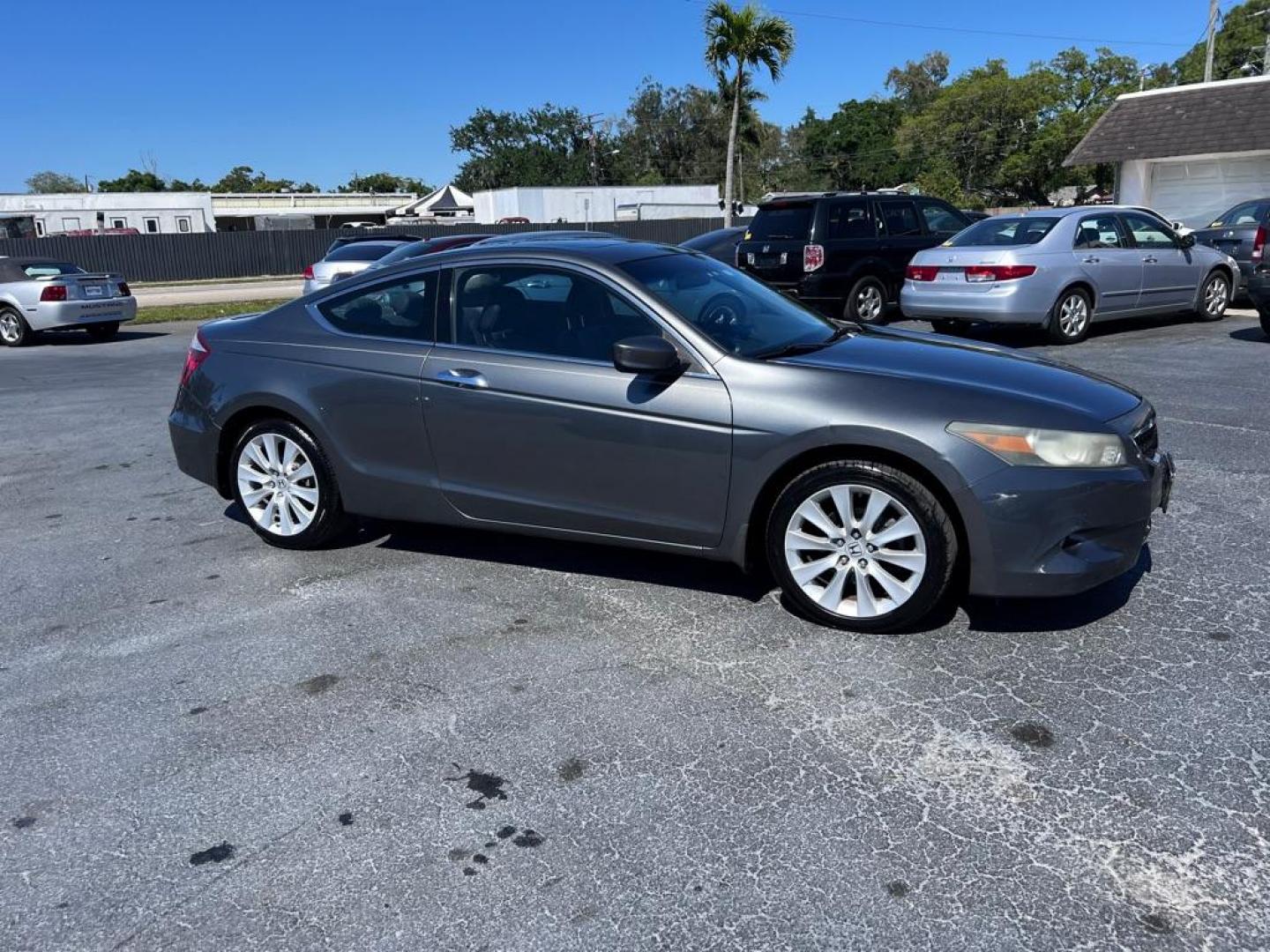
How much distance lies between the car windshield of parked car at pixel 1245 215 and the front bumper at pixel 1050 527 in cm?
1369

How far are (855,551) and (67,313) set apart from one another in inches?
645

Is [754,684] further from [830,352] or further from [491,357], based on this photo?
[491,357]

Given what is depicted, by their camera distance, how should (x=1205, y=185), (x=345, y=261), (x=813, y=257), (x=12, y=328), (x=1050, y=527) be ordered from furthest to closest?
(x=1205, y=185)
(x=12, y=328)
(x=345, y=261)
(x=813, y=257)
(x=1050, y=527)

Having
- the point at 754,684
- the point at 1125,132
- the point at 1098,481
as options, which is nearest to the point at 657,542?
the point at 754,684

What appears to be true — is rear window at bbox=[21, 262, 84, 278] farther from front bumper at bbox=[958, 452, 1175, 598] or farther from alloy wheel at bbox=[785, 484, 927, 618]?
front bumper at bbox=[958, 452, 1175, 598]

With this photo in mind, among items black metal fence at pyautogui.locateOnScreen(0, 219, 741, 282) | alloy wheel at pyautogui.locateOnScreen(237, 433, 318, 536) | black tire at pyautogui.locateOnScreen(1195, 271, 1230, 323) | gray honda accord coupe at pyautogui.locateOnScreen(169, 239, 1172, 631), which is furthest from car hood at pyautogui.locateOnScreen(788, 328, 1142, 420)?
black metal fence at pyautogui.locateOnScreen(0, 219, 741, 282)

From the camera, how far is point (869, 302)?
44.8ft

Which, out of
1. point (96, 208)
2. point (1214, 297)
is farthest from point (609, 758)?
point (96, 208)

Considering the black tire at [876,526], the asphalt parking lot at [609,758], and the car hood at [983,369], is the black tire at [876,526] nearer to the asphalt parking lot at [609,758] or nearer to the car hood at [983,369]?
the asphalt parking lot at [609,758]

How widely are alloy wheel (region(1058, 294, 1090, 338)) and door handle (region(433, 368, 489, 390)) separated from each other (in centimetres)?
881

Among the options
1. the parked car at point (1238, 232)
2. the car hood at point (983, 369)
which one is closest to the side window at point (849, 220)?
the parked car at point (1238, 232)

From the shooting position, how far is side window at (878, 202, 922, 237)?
13.8 metres

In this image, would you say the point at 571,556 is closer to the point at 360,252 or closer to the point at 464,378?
the point at 464,378

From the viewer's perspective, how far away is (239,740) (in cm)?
348
